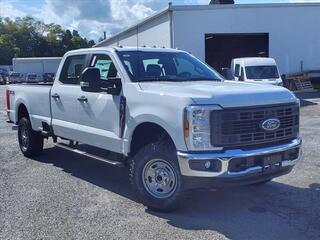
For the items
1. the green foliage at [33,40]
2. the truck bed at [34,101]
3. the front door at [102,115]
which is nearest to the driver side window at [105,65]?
the front door at [102,115]

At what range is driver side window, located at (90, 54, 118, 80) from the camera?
22.5ft

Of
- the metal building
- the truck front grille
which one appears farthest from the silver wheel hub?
the metal building

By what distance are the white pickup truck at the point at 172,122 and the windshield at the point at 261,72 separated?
13.6 metres

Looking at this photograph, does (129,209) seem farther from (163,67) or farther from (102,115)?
(163,67)

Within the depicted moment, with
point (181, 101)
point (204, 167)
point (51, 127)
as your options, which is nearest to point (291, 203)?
point (204, 167)

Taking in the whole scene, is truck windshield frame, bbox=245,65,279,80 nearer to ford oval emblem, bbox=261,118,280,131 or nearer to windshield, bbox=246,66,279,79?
windshield, bbox=246,66,279,79

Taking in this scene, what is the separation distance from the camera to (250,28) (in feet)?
91.7

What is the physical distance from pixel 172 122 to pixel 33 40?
114 meters

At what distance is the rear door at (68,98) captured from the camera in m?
7.48

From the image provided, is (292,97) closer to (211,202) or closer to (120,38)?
(211,202)

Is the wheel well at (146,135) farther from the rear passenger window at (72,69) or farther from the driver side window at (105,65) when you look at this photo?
the rear passenger window at (72,69)

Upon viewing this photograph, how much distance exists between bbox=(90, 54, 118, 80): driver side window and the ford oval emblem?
92.0 inches

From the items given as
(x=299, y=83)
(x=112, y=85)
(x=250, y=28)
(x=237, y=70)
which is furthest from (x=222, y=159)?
(x=250, y=28)

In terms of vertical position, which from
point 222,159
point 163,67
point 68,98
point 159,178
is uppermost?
point 163,67
